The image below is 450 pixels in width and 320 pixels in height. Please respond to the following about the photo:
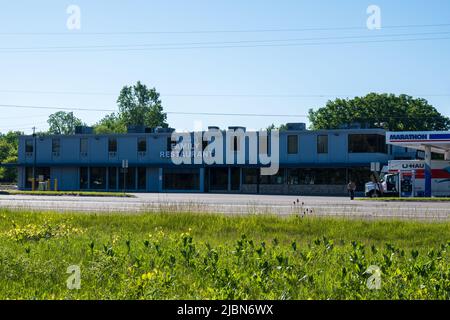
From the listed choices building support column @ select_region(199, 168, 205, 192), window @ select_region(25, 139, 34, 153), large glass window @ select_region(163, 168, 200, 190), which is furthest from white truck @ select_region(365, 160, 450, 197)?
window @ select_region(25, 139, 34, 153)

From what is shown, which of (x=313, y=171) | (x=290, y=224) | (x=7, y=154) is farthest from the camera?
A: (x=7, y=154)

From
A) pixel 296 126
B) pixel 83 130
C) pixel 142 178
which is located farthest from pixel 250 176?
pixel 83 130

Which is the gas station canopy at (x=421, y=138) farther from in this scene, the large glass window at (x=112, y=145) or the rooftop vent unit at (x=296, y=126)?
the large glass window at (x=112, y=145)

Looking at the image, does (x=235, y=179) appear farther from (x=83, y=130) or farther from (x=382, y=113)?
(x=382, y=113)

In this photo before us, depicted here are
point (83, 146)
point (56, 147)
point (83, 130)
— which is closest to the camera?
point (83, 146)

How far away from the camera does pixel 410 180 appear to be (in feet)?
149

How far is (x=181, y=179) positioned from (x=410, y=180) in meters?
26.4

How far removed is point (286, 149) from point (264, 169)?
312cm

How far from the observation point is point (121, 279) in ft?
25.9

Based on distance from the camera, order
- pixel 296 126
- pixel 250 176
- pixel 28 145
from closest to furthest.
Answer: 1. pixel 250 176
2. pixel 296 126
3. pixel 28 145

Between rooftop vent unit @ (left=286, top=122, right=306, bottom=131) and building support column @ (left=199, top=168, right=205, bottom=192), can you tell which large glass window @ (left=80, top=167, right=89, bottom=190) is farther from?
rooftop vent unit @ (left=286, top=122, right=306, bottom=131)

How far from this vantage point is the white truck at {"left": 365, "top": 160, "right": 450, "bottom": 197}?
44562 millimetres
